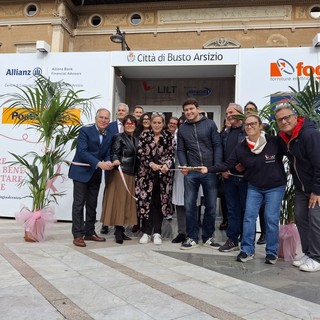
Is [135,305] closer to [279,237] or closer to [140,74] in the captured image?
[279,237]

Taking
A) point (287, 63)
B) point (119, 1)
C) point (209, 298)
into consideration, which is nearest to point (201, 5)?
point (119, 1)

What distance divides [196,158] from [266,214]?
42.8 inches

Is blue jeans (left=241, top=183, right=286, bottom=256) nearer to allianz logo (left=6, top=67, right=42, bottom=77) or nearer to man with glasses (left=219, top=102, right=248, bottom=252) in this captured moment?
man with glasses (left=219, top=102, right=248, bottom=252)

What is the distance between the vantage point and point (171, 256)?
13.7ft

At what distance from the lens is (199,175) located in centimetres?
453

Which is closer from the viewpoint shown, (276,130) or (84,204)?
(276,130)

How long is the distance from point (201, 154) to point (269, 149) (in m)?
0.86

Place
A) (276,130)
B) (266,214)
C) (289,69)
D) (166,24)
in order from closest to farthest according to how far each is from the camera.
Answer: (266,214), (276,130), (289,69), (166,24)

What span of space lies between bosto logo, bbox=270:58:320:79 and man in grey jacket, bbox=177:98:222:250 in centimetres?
217

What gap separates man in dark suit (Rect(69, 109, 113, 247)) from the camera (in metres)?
4.63

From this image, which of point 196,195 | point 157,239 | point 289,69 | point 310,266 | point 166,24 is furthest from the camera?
point 166,24

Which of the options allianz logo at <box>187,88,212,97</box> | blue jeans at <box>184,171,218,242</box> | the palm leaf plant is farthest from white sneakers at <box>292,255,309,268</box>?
allianz logo at <box>187,88,212,97</box>

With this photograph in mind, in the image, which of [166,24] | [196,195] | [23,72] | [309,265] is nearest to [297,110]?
[196,195]

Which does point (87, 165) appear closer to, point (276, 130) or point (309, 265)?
point (276, 130)
